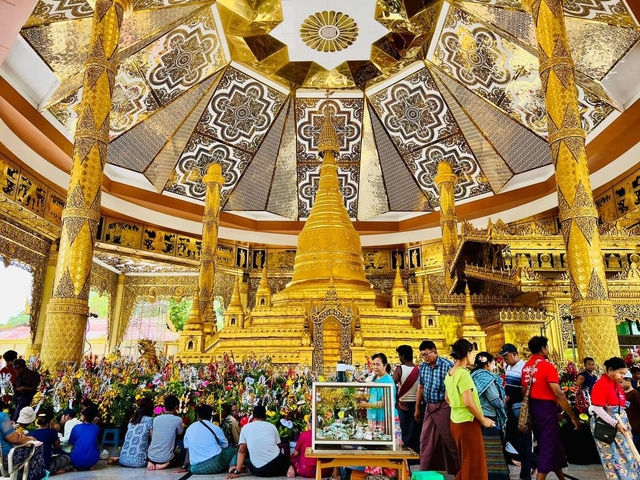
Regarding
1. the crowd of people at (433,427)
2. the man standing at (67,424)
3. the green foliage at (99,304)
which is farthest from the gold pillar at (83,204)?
the green foliage at (99,304)

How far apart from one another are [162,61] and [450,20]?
8950 millimetres

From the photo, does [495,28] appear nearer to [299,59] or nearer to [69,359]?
[299,59]

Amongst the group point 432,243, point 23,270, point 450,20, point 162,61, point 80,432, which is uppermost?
point 450,20

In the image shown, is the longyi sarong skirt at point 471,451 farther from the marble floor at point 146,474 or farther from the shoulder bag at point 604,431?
the marble floor at point 146,474

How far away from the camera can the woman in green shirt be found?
3178 millimetres

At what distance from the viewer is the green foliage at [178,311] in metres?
20.8

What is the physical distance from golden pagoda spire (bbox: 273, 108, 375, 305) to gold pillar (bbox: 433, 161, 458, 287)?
9.94ft

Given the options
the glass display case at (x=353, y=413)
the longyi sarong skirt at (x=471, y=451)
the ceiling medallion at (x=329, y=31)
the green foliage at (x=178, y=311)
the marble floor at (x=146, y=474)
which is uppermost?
the ceiling medallion at (x=329, y=31)

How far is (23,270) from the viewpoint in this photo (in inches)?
552

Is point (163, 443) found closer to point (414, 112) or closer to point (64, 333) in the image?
point (64, 333)

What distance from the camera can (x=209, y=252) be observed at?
13.8m

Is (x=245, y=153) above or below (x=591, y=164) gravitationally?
above

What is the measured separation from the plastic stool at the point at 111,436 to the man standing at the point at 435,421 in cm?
361

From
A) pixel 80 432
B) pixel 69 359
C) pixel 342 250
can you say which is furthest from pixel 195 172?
pixel 80 432
